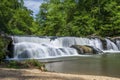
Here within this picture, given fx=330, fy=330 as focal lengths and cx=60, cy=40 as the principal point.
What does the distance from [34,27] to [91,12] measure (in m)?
12.2

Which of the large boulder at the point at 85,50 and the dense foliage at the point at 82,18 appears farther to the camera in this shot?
the dense foliage at the point at 82,18

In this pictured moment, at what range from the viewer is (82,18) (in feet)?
193

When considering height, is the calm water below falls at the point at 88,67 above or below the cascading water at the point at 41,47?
below

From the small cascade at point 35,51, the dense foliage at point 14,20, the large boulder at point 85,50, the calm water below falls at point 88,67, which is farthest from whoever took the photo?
the dense foliage at point 14,20

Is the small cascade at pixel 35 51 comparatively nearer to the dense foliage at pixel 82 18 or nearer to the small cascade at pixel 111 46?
the small cascade at pixel 111 46

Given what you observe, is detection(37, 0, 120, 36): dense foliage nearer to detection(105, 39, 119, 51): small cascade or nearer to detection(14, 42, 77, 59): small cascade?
detection(105, 39, 119, 51): small cascade

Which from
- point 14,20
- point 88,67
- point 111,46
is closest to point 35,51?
point 88,67

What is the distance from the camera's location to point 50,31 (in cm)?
6138

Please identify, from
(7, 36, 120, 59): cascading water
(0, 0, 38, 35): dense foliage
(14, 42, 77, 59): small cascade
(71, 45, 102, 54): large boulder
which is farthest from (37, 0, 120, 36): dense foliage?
(14, 42, 77, 59): small cascade

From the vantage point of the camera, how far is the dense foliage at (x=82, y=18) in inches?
2221

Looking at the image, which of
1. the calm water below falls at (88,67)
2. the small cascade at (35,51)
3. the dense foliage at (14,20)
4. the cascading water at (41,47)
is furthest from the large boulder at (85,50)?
the dense foliage at (14,20)

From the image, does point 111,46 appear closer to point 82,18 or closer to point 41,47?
point 41,47

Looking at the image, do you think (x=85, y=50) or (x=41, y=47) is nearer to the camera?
(x=41, y=47)

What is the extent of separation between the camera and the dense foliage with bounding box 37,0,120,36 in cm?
5641
